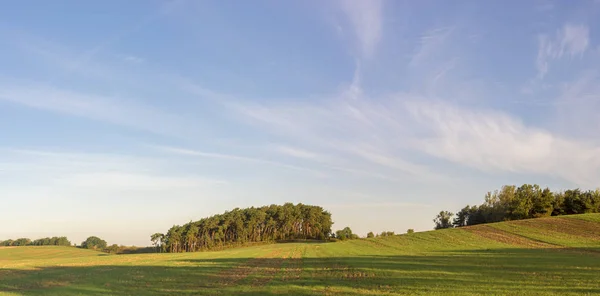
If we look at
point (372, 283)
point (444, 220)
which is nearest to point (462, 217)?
A: point (444, 220)

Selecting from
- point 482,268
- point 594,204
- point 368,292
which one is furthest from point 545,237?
point 368,292

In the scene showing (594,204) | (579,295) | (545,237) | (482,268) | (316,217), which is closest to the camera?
(579,295)

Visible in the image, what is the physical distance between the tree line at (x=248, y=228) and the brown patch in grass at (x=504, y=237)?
78.3m

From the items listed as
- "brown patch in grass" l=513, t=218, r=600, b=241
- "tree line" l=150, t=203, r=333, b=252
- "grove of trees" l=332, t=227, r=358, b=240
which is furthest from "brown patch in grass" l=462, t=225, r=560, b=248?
"tree line" l=150, t=203, r=333, b=252

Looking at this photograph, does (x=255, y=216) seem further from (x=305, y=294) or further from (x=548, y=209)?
(x=305, y=294)

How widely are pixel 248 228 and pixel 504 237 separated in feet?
356

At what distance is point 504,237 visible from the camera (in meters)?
76.8

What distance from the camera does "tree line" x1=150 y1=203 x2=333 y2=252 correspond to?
163m

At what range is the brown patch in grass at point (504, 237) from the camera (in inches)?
2554

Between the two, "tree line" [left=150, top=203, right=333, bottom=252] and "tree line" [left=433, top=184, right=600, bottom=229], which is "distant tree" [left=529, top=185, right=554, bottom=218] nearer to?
"tree line" [left=433, top=184, right=600, bottom=229]

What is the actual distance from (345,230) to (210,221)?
56319 millimetres

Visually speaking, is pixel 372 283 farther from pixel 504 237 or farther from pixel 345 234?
pixel 345 234

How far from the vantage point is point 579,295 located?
2081cm

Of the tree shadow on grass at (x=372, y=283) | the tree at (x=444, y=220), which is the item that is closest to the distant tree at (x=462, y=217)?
the tree at (x=444, y=220)
